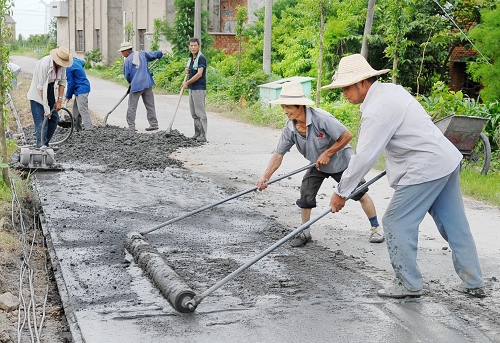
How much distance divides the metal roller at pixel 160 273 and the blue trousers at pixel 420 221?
5.01ft

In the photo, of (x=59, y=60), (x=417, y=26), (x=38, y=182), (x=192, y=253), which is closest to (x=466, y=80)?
(x=417, y=26)

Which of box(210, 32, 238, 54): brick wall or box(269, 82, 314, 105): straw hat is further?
box(210, 32, 238, 54): brick wall

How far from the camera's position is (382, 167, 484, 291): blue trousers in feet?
17.1

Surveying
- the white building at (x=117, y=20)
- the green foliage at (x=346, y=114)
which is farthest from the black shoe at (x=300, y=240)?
the white building at (x=117, y=20)

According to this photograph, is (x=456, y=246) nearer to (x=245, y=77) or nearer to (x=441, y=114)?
(x=441, y=114)

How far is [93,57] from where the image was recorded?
4569 centimetres

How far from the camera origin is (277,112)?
1770 centimetres

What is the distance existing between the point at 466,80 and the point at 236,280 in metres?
14.1

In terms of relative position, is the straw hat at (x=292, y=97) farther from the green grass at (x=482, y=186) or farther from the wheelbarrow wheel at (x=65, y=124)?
the wheelbarrow wheel at (x=65, y=124)

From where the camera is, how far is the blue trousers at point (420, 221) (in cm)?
523

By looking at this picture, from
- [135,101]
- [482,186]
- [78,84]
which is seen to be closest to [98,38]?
[135,101]

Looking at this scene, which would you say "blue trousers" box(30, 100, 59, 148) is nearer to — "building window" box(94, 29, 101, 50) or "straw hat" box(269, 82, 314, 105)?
"straw hat" box(269, 82, 314, 105)

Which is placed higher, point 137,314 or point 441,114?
point 441,114

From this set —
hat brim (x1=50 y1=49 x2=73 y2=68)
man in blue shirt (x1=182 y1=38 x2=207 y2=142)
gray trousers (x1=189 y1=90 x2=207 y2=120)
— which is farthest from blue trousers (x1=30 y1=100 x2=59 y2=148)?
gray trousers (x1=189 y1=90 x2=207 y2=120)
